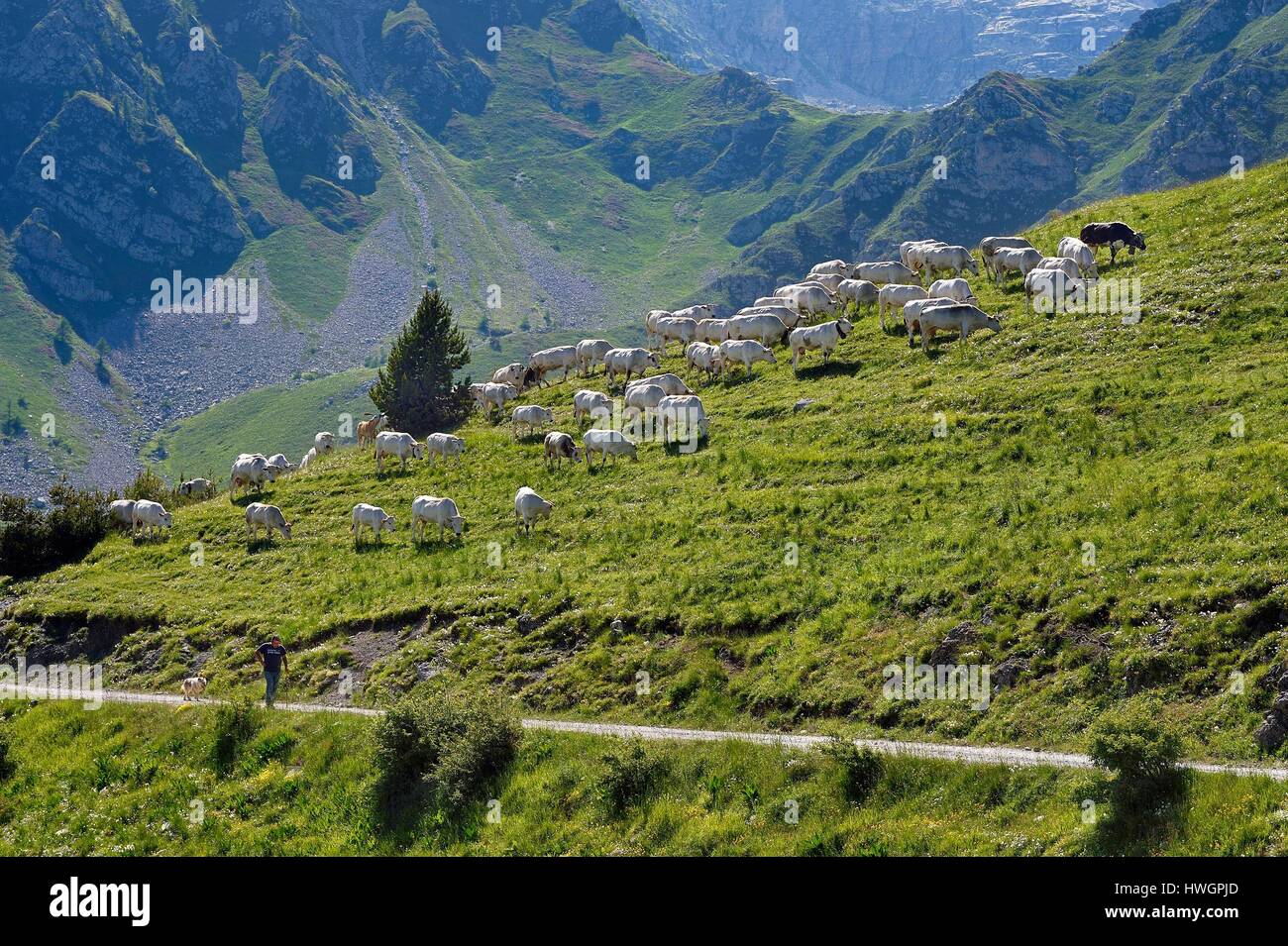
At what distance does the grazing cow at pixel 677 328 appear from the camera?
208 feet

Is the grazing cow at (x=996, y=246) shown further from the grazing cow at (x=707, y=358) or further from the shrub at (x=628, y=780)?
the shrub at (x=628, y=780)

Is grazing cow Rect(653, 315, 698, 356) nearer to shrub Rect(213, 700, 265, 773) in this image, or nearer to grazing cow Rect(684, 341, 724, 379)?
grazing cow Rect(684, 341, 724, 379)

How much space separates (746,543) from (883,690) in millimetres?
9900

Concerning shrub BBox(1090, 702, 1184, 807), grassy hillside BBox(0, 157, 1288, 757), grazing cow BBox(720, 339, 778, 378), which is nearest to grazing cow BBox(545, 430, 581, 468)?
grassy hillside BBox(0, 157, 1288, 757)

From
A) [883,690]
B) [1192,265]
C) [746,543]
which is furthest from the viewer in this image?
[1192,265]

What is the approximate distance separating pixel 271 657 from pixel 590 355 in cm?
3403

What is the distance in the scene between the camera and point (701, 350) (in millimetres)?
54656

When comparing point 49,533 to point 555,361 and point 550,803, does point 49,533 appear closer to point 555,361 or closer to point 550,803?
point 555,361

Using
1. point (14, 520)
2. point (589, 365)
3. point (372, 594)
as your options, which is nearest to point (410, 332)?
point (589, 365)

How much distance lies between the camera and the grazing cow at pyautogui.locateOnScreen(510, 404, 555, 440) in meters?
53.7

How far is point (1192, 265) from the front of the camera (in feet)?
142
